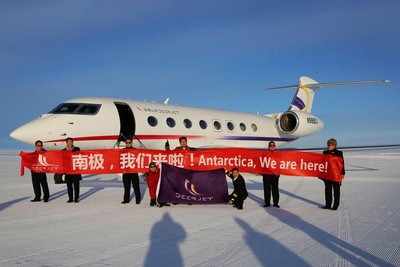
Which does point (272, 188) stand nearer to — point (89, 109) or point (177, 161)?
point (177, 161)

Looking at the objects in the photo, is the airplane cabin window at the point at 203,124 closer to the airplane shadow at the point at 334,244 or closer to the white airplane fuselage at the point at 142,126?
the white airplane fuselage at the point at 142,126

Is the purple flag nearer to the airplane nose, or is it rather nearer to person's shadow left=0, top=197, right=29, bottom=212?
person's shadow left=0, top=197, right=29, bottom=212

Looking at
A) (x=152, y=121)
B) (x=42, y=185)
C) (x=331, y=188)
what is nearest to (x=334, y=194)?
(x=331, y=188)

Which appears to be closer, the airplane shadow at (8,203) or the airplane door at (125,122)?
the airplane shadow at (8,203)

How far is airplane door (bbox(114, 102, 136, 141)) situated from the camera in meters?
14.5

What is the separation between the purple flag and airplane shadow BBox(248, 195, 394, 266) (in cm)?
192

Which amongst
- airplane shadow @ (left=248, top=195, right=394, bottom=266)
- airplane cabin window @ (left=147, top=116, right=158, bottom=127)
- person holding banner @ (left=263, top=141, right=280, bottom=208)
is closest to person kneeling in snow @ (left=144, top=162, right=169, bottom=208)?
person holding banner @ (left=263, top=141, right=280, bottom=208)

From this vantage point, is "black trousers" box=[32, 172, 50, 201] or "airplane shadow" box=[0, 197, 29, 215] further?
"black trousers" box=[32, 172, 50, 201]

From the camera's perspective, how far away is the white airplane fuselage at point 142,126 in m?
13.0

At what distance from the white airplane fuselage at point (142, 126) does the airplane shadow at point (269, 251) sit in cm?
888

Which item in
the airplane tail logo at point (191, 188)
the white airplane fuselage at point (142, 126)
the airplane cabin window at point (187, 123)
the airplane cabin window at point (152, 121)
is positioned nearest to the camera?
the airplane tail logo at point (191, 188)

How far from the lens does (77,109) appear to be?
1388cm

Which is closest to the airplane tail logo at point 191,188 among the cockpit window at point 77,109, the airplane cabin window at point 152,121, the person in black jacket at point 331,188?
the person in black jacket at point 331,188

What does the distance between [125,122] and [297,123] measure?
33.6 feet
